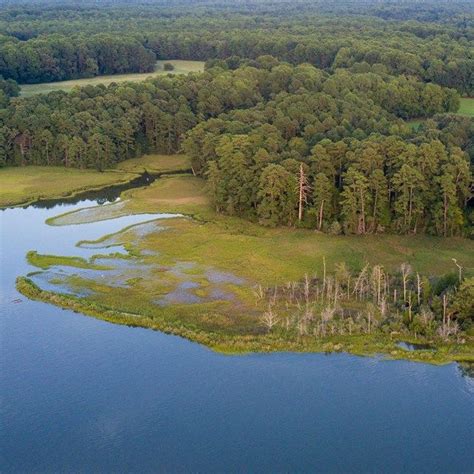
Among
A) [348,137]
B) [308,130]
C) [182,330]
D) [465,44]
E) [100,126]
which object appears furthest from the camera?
[465,44]

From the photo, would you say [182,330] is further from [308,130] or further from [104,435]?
[308,130]

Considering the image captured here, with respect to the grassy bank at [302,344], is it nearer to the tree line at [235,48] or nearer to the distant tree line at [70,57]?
the tree line at [235,48]

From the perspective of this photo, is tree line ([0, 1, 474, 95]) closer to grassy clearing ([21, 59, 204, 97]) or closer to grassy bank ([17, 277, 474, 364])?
grassy clearing ([21, 59, 204, 97])

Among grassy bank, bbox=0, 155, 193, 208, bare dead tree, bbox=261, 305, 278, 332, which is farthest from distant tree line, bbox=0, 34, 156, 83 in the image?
bare dead tree, bbox=261, 305, 278, 332

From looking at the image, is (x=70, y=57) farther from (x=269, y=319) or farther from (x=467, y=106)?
(x=269, y=319)

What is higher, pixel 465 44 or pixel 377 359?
pixel 465 44

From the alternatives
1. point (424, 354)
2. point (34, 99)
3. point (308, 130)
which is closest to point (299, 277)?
point (424, 354)

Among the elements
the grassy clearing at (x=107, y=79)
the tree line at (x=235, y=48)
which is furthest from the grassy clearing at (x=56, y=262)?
the tree line at (x=235, y=48)
